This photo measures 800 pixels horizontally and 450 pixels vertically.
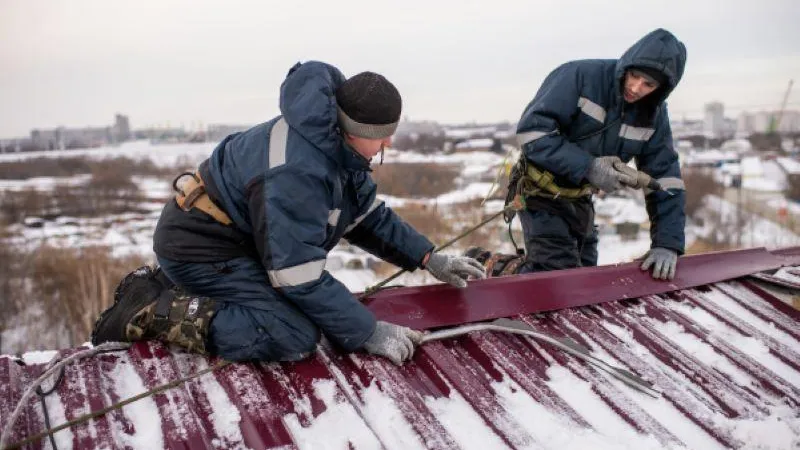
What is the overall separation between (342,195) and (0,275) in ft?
137

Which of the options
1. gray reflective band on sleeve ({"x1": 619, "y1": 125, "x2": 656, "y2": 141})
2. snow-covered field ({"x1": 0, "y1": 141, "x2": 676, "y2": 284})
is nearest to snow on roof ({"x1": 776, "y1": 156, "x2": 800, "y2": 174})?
snow-covered field ({"x1": 0, "y1": 141, "x2": 676, "y2": 284})

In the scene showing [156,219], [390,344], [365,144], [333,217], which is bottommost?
[156,219]

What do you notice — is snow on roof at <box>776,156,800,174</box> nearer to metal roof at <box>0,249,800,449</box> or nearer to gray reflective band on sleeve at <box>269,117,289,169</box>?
metal roof at <box>0,249,800,449</box>

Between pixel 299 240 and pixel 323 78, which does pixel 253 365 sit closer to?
pixel 299 240

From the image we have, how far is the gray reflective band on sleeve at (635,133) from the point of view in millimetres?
4125

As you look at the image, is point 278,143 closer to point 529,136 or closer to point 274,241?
point 274,241

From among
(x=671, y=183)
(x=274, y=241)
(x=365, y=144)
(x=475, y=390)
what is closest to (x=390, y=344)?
(x=475, y=390)

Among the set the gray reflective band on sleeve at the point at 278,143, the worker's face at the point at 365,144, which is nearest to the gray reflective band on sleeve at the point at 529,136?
the worker's face at the point at 365,144

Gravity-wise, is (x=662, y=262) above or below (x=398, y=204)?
above

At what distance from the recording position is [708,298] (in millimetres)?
3832

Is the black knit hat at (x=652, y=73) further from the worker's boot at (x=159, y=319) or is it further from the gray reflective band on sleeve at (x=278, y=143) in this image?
the worker's boot at (x=159, y=319)

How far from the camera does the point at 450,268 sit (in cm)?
344

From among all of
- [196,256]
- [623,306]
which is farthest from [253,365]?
[623,306]

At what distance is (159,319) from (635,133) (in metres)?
3.20
